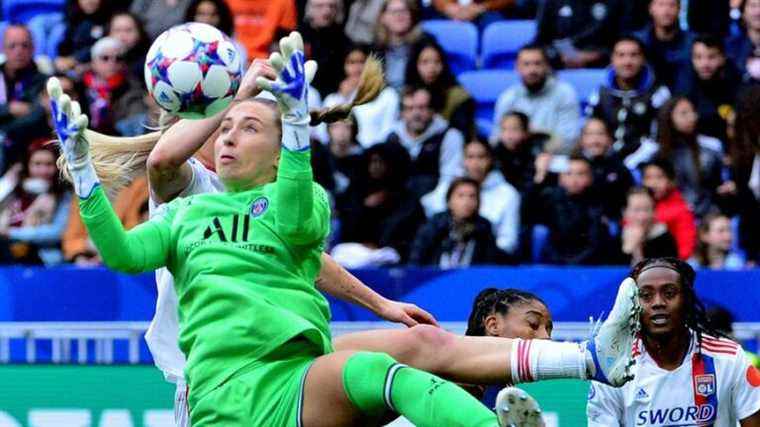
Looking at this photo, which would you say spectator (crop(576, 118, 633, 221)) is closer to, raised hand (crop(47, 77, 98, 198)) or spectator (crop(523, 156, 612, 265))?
spectator (crop(523, 156, 612, 265))

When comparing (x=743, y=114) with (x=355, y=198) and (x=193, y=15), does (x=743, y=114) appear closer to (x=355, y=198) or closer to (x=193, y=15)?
(x=355, y=198)

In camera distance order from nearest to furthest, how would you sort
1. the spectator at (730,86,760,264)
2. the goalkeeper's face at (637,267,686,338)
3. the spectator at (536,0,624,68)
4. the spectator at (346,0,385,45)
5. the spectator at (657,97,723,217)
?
the goalkeeper's face at (637,267,686,338), the spectator at (730,86,760,264), the spectator at (657,97,723,217), the spectator at (536,0,624,68), the spectator at (346,0,385,45)

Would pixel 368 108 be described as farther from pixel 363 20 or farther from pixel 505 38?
pixel 505 38

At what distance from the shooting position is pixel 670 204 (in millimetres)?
11344

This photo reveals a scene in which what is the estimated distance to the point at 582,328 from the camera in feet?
31.3

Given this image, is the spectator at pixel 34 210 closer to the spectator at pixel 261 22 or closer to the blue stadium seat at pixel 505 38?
the spectator at pixel 261 22

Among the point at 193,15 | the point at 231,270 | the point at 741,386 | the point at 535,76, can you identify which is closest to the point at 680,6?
the point at 535,76

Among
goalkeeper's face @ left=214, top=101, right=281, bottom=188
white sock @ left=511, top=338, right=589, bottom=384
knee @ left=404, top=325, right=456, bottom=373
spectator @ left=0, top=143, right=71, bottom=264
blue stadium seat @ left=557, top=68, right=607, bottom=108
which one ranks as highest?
goalkeeper's face @ left=214, top=101, right=281, bottom=188

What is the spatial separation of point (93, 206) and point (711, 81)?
25.5 ft

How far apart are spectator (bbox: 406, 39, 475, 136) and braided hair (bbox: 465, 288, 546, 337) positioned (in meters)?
6.22

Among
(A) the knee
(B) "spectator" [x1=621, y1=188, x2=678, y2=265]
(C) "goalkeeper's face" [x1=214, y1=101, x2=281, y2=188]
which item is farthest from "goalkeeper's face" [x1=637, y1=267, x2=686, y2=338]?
(B) "spectator" [x1=621, y1=188, x2=678, y2=265]

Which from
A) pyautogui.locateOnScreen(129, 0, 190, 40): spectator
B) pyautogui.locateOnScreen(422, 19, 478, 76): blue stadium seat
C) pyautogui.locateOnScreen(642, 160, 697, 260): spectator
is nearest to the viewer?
pyautogui.locateOnScreen(642, 160, 697, 260): spectator

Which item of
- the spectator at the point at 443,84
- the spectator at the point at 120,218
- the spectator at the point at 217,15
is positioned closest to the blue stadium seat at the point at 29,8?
the spectator at the point at 217,15

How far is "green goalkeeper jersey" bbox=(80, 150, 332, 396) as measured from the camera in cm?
523
